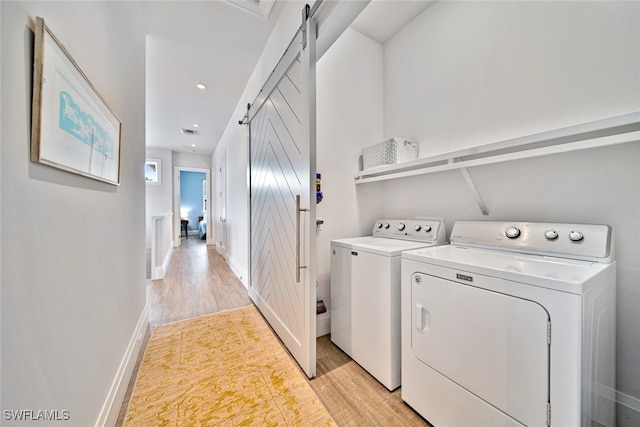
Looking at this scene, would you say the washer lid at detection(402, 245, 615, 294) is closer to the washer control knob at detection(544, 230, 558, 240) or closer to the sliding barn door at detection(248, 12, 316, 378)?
the washer control knob at detection(544, 230, 558, 240)

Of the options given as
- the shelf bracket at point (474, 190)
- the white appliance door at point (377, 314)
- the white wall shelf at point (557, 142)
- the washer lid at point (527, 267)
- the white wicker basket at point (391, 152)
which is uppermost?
the white wicker basket at point (391, 152)

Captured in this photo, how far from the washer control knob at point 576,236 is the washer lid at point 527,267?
0.35ft

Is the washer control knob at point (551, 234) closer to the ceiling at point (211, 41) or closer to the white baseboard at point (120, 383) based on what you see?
the ceiling at point (211, 41)

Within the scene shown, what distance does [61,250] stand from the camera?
0.82m

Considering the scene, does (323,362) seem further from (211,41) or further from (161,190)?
(161,190)

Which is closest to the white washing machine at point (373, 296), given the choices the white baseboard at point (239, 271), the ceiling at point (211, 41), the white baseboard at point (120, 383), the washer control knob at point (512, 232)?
the washer control knob at point (512, 232)

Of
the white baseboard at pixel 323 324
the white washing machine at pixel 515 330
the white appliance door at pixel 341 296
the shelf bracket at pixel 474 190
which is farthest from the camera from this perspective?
the white baseboard at pixel 323 324

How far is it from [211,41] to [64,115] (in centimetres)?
209

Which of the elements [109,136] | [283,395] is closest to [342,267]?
[283,395]

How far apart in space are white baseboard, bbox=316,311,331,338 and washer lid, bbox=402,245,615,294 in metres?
1.14

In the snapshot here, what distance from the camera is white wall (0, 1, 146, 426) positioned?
602 mm

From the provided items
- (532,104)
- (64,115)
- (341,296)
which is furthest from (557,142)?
(64,115)

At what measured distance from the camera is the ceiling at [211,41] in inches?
78.7

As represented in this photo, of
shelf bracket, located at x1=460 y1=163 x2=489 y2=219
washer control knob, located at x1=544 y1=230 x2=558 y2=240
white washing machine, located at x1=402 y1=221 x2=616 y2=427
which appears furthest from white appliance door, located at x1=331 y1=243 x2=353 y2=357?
washer control knob, located at x1=544 y1=230 x2=558 y2=240
